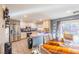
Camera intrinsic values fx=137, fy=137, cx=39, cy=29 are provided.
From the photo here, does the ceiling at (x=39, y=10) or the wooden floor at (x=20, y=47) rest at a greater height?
the ceiling at (x=39, y=10)

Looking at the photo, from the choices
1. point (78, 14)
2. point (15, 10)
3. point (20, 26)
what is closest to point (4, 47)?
point (20, 26)

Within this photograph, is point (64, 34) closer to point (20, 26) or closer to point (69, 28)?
point (69, 28)

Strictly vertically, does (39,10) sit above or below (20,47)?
above

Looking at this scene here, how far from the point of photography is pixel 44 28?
96.7 inches

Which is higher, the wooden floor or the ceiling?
the ceiling

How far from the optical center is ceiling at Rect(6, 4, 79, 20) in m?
2.40

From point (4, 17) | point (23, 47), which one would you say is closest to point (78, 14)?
point (23, 47)

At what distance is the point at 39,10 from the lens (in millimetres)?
2443

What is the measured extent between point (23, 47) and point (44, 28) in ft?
1.68

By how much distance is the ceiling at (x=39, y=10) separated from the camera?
240cm

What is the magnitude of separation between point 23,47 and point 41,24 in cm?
53

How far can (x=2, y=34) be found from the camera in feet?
7.91
